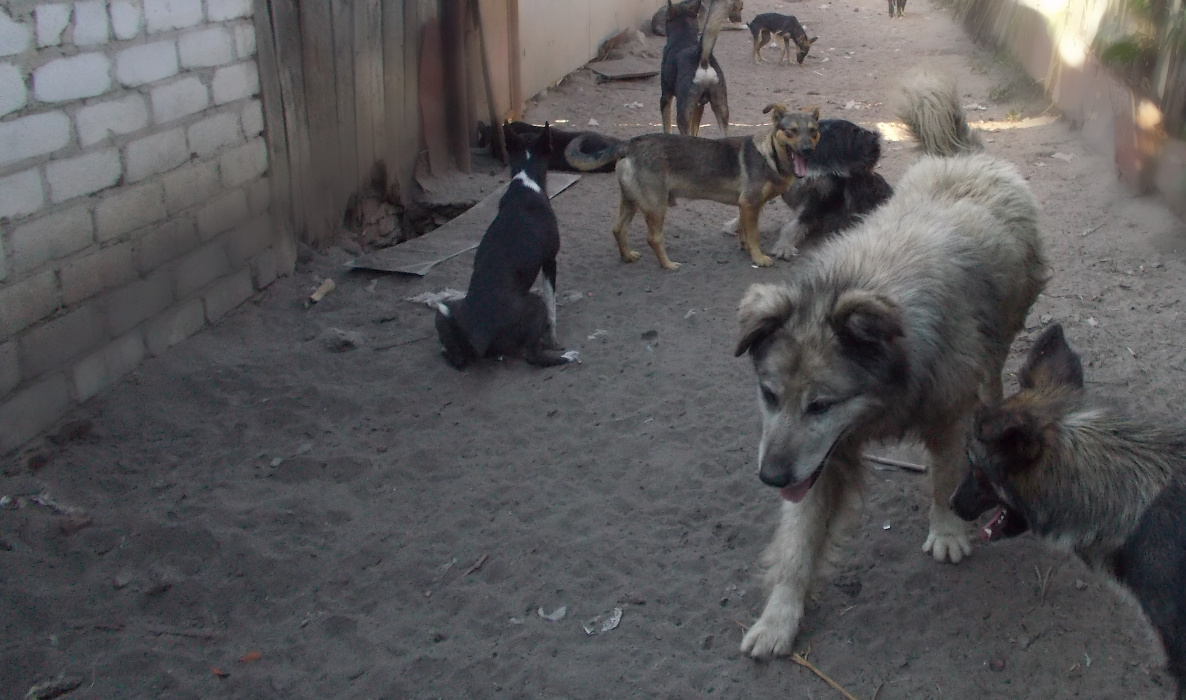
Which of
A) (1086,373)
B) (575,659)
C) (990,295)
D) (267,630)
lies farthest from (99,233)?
(1086,373)

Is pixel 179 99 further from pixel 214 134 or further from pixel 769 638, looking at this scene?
pixel 769 638

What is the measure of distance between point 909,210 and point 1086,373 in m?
1.69

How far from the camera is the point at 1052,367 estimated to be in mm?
2961

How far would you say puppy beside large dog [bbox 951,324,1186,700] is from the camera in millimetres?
2516

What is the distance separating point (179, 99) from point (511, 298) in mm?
2245

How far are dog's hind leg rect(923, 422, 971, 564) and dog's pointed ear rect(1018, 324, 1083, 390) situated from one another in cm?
37

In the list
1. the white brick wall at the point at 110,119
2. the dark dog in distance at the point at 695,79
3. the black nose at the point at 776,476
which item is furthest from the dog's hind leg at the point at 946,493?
the dark dog in distance at the point at 695,79

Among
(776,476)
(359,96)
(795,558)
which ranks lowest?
(795,558)

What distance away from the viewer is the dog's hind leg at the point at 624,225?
672 cm

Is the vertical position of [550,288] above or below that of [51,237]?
below

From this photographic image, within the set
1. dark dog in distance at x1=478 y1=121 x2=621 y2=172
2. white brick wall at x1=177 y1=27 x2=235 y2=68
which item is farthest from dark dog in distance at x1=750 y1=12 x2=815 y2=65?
white brick wall at x1=177 y1=27 x2=235 y2=68

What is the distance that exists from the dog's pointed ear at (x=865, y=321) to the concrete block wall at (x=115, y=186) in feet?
12.2

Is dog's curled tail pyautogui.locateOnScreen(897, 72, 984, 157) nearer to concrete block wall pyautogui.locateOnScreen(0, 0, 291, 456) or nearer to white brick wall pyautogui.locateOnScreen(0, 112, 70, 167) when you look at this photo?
concrete block wall pyautogui.locateOnScreen(0, 0, 291, 456)

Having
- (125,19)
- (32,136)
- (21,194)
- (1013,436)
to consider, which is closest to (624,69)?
(125,19)
